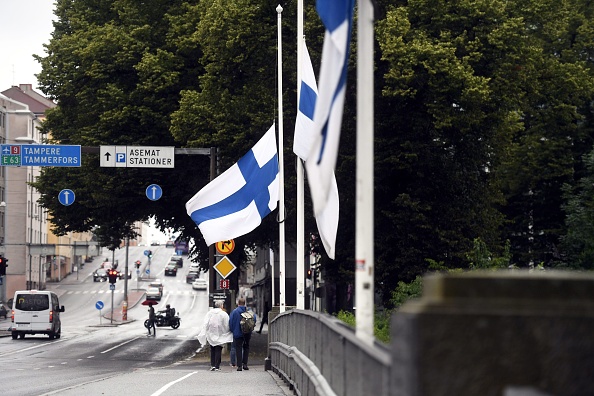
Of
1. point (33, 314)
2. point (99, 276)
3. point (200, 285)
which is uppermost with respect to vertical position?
point (99, 276)

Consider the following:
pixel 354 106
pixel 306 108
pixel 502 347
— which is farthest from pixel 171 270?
pixel 502 347

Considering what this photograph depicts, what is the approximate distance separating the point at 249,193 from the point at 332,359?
1385 centimetres

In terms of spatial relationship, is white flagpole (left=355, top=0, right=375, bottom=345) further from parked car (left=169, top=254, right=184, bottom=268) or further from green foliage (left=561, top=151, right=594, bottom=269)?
parked car (left=169, top=254, right=184, bottom=268)

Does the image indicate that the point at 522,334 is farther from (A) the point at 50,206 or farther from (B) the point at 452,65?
(A) the point at 50,206

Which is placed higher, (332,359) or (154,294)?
(332,359)

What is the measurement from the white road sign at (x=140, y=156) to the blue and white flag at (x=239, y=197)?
10164mm

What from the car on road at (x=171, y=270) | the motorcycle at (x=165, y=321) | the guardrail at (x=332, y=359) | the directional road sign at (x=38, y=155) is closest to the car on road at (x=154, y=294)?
the motorcycle at (x=165, y=321)

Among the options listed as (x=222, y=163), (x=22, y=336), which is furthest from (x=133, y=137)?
(x=22, y=336)

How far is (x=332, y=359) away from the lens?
9805 mm

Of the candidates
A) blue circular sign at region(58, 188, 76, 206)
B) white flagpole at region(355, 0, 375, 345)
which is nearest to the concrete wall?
white flagpole at region(355, 0, 375, 345)

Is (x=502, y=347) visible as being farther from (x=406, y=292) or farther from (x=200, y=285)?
(x=200, y=285)

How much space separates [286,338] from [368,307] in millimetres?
12521

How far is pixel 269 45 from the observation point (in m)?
38.4

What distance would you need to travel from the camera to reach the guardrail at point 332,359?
637cm
